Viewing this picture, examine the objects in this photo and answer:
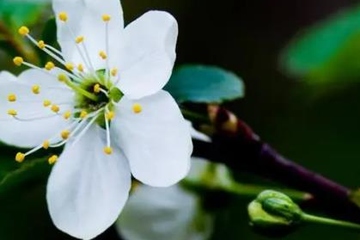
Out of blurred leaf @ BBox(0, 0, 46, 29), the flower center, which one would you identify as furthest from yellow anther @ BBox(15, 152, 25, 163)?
blurred leaf @ BBox(0, 0, 46, 29)

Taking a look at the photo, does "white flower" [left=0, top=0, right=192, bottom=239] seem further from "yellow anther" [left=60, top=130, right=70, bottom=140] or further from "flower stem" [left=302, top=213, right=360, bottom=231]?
"flower stem" [left=302, top=213, right=360, bottom=231]

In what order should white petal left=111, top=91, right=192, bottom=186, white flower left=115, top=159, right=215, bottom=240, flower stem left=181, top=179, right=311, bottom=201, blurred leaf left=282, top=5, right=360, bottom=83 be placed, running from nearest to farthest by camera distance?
white petal left=111, top=91, right=192, bottom=186 < flower stem left=181, top=179, right=311, bottom=201 < white flower left=115, top=159, right=215, bottom=240 < blurred leaf left=282, top=5, right=360, bottom=83

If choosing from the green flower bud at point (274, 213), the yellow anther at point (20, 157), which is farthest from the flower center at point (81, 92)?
the green flower bud at point (274, 213)

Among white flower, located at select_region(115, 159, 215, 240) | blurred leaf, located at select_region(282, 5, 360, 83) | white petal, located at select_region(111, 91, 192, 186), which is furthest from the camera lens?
blurred leaf, located at select_region(282, 5, 360, 83)

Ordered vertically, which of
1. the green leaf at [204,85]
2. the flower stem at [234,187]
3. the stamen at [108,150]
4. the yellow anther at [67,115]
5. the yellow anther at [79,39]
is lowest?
the flower stem at [234,187]

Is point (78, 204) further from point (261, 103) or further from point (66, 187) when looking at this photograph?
point (261, 103)

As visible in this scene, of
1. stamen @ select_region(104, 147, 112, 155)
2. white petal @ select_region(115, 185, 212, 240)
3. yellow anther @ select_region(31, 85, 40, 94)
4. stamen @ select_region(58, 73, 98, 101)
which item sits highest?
stamen @ select_region(58, 73, 98, 101)

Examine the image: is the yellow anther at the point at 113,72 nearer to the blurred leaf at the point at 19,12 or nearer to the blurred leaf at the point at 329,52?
the blurred leaf at the point at 19,12
